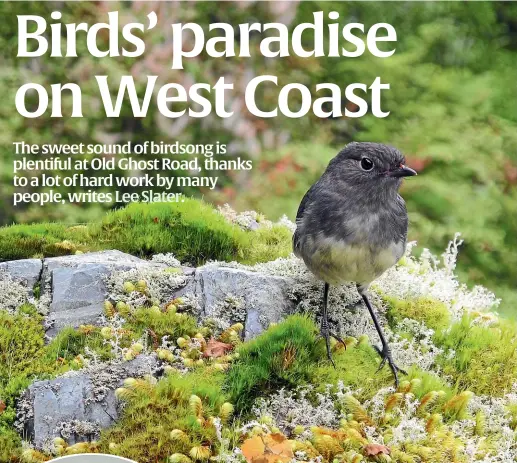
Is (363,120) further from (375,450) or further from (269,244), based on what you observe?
(375,450)

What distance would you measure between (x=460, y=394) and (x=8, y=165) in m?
3.01

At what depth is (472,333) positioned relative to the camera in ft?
13.4

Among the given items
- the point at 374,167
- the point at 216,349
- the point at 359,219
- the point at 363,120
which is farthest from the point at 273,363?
the point at 363,120

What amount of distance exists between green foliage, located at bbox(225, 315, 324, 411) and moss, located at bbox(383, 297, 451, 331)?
2.17 ft

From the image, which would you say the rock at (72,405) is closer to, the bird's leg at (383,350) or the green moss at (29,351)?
the green moss at (29,351)

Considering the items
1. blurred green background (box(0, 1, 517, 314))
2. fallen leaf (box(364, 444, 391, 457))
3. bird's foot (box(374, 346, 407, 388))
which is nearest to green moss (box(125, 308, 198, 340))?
blurred green background (box(0, 1, 517, 314))

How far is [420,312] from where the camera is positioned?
4.20m

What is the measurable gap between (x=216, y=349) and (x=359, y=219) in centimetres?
98

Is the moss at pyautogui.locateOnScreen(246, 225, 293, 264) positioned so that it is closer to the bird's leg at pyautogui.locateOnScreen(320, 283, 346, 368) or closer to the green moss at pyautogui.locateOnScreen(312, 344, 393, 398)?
the bird's leg at pyautogui.locateOnScreen(320, 283, 346, 368)

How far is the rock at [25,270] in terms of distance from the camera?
162 inches

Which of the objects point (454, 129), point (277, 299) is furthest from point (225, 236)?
point (454, 129)

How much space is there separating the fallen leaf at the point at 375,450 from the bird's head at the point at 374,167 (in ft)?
3.98

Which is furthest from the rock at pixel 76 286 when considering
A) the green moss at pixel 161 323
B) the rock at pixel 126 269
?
the green moss at pixel 161 323

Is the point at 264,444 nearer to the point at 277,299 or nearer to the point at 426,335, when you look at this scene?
the point at 277,299
